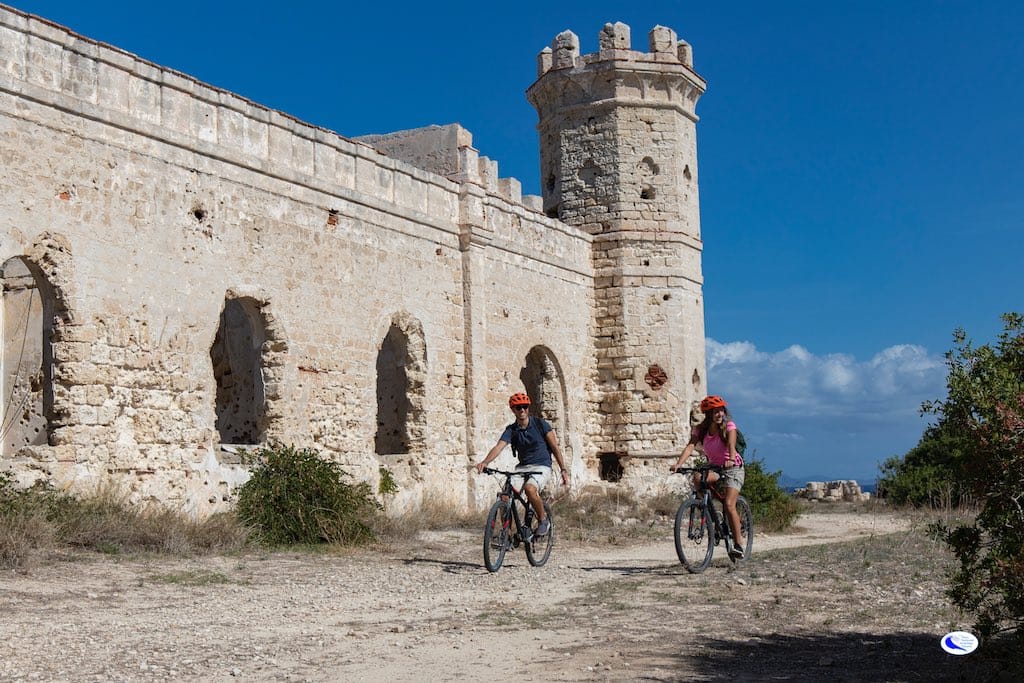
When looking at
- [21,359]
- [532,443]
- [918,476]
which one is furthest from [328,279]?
[918,476]

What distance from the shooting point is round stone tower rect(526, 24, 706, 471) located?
1925 centimetres

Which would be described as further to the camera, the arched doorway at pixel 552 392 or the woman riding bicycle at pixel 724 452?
the arched doorway at pixel 552 392

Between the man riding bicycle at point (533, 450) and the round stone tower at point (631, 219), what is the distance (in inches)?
365

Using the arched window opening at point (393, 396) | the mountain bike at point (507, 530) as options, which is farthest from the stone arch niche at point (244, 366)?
the mountain bike at point (507, 530)

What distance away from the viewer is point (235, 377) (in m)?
14.6

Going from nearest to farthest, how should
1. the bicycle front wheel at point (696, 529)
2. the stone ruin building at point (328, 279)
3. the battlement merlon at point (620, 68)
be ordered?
the bicycle front wheel at point (696, 529), the stone ruin building at point (328, 279), the battlement merlon at point (620, 68)

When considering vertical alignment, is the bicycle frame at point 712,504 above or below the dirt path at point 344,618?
above

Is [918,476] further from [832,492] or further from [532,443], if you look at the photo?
[532,443]

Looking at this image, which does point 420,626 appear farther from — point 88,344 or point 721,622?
point 88,344

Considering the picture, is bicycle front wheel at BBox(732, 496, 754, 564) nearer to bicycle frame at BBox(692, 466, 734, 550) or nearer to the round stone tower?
bicycle frame at BBox(692, 466, 734, 550)

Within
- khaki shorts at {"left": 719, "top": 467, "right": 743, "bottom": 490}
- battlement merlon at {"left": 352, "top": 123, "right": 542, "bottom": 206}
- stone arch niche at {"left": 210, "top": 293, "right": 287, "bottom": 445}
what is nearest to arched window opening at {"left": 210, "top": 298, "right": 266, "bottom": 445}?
stone arch niche at {"left": 210, "top": 293, "right": 287, "bottom": 445}

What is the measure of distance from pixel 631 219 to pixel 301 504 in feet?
33.4

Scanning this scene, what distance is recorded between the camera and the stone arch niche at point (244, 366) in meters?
12.6

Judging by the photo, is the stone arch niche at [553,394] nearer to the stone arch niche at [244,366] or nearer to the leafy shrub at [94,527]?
the stone arch niche at [244,366]
